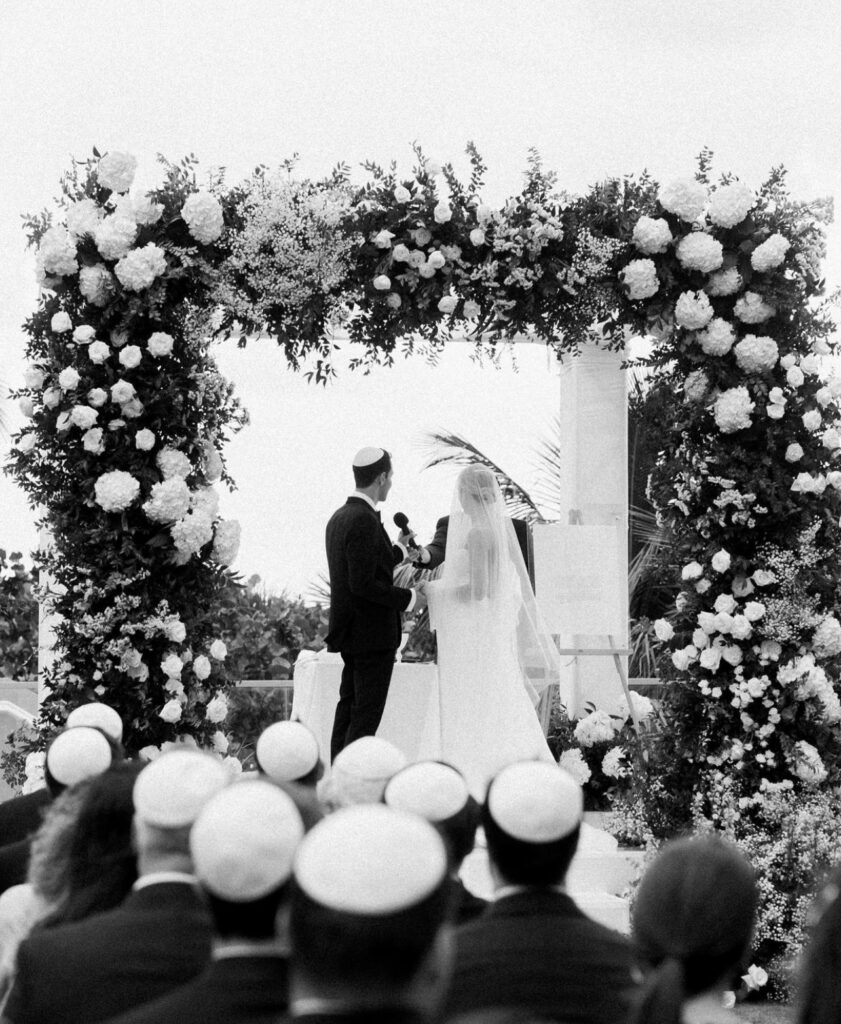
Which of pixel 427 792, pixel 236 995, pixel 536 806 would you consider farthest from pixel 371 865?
pixel 427 792

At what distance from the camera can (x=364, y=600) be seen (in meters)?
8.28

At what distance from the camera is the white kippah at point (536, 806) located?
259 cm

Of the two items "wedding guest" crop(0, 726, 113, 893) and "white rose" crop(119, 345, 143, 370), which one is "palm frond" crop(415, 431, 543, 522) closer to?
"white rose" crop(119, 345, 143, 370)

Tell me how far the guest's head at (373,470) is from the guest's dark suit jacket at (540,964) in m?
5.80

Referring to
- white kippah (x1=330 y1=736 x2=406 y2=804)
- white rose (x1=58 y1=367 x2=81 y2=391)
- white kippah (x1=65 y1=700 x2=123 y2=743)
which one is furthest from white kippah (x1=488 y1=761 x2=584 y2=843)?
white rose (x1=58 y1=367 x2=81 y2=391)

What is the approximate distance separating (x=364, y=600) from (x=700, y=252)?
274cm

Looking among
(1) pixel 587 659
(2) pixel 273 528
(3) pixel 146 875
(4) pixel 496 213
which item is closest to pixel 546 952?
(3) pixel 146 875

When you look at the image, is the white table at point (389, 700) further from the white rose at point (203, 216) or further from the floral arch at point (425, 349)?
the white rose at point (203, 216)

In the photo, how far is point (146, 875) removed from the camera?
272cm

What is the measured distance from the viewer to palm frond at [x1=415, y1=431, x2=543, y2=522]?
58.0 feet

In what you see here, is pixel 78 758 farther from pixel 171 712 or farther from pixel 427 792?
pixel 171 712

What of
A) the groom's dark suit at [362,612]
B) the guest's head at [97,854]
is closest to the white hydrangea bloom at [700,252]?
the groom's dark suit at [362,612]

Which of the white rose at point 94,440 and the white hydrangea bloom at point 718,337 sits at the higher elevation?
the white hydrangea bloom at point 718,337

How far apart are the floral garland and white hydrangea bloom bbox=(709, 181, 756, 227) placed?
2.80m
